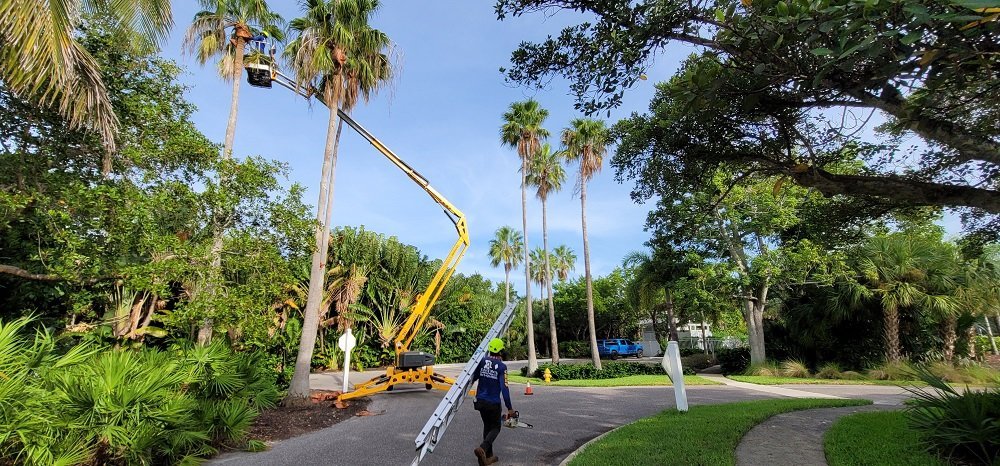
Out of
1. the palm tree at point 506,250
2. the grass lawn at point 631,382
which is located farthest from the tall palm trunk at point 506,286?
the grass lawn at point 631,382

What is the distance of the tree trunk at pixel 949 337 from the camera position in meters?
17.9

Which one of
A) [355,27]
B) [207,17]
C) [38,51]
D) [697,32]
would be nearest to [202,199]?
[38,51]

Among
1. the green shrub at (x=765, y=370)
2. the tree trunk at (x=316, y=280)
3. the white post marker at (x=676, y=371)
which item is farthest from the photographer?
the green shrub at (x=765, y=370)

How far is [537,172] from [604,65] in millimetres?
22132

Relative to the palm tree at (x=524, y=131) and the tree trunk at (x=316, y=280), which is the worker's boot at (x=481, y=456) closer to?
the tree trunk at (x=316, y=280)

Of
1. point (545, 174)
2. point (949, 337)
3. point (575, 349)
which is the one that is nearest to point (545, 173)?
point (545, 174)

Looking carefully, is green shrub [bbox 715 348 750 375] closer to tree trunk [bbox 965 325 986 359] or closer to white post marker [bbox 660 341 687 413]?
tree trunk [bbox 965 325 986 359]

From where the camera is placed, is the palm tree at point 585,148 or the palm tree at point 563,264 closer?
the palm tree at point 585,148

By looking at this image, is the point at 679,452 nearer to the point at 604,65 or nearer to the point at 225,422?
the point at 604,65

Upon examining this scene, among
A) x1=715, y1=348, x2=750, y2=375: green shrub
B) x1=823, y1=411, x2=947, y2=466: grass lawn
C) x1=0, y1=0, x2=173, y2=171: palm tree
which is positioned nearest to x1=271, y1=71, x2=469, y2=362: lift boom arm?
x1=0, y1=0, x2=173, y2=171: palm tree

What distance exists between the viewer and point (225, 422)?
24.3 feet

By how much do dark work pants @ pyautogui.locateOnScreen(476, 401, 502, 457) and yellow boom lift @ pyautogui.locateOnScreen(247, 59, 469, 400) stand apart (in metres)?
7.18

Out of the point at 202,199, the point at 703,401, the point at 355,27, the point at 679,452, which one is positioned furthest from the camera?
the point at 355,27

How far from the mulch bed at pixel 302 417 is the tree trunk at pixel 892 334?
19761 millimetres
